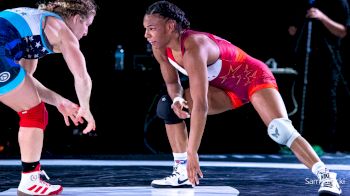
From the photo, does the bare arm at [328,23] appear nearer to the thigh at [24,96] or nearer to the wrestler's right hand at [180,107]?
the wrestler's right hand at [180,107]

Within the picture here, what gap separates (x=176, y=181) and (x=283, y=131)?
0.75 meters

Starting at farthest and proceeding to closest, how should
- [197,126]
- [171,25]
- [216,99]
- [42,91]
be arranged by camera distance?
[216,99] → [171,25] → [42,91] → [197,126]

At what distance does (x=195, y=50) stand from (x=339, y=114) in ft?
11.4

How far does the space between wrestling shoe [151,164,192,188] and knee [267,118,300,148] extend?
24.6 inches

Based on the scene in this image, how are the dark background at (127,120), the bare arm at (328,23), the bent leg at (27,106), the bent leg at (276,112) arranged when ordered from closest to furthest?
the bent leg at (27,106)
the bent leg at (276,112)
the bare arm at (328,23)
the dark background at (127,120)

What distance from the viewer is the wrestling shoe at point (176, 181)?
393cm

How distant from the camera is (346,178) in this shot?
444 cm

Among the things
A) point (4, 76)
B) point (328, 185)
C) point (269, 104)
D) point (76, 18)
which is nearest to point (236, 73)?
point (269, 104)

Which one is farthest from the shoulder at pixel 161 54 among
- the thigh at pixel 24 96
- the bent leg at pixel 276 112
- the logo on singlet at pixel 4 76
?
the logo on singlet at pixel 4 76

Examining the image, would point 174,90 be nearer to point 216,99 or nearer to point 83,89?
point 216,99

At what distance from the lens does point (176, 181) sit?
156 inches

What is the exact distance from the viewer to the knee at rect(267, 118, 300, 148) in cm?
359

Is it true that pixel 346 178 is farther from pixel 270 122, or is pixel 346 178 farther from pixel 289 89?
pixel 289 89

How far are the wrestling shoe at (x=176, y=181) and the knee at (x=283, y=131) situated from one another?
62cm
